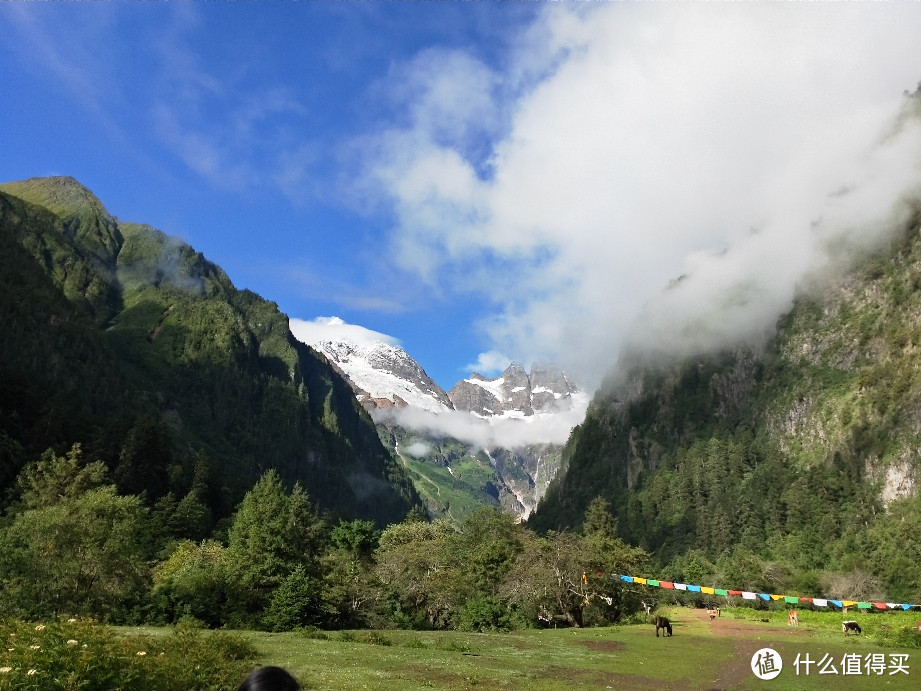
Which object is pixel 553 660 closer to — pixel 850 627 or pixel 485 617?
pixel 485 617

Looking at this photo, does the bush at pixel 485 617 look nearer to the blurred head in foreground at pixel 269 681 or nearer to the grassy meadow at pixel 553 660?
the grassy meadow at pixel 553 660

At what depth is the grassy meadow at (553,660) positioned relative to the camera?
2933 centimetres

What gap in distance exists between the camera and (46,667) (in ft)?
52.9

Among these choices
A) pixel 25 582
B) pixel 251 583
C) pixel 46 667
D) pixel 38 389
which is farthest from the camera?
pixel 38 389

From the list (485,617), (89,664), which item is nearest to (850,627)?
(485,617)

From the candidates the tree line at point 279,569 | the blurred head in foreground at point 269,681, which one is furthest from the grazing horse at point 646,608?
the blurred head in foreground at point 269,681

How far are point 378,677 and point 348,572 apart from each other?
48258 mm

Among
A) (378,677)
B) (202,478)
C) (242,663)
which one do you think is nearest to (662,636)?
(378,677)

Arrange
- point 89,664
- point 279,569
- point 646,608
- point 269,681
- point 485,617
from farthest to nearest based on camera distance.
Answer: point 646,608 → point 485,617 → point 279,569 → point 89,664 → point 269,681

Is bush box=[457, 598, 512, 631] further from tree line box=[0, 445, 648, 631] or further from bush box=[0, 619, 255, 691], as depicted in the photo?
bush box=[0, 619, 255, 691]

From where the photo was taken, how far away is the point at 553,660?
39.2 meters

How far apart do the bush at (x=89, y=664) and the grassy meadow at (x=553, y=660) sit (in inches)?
196

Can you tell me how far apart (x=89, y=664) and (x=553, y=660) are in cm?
2995

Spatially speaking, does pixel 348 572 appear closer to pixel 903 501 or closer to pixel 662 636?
pixel 662 636
